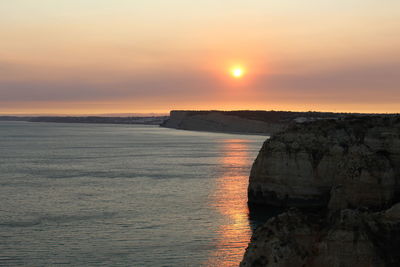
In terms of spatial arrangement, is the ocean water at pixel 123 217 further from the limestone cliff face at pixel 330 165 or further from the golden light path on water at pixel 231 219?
the limestone cliff face at pixel 330 165

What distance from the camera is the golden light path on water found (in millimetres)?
31484

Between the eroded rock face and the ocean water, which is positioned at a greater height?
the eroded rock face

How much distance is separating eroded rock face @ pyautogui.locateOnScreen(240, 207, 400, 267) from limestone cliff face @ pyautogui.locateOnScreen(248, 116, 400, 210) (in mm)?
22509

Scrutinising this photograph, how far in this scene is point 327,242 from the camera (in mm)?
16625

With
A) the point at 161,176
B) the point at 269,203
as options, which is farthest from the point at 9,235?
the point at 161,176

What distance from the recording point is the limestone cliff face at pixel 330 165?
3956cm

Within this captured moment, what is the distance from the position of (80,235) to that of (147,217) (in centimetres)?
790

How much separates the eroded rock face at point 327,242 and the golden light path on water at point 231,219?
1332cm

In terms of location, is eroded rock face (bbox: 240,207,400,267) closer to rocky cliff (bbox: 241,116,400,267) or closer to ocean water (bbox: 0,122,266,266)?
rocky cliff (bbox: 241,116,400,267)

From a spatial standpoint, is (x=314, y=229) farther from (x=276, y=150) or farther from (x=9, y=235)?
(x=276, y=150)

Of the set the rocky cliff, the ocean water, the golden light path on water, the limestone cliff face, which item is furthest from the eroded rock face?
the limestone cliff face

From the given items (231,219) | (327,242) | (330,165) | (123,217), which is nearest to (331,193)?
(330,165)

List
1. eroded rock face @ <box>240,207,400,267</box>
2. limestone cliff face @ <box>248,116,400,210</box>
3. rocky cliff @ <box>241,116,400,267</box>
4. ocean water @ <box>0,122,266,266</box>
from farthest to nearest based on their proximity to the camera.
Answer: limestone cliff face @ <box>248,116,400,210</box> < ocean water @ <box>0,122,266,266</box> < rocky cliff @ <box>241,116,400,267</box> < eroded rock face @ <box>240,207,400,267</box>

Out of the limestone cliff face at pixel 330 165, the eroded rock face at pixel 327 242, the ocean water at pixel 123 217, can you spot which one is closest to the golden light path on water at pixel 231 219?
the ocean water at pixel 123 217
